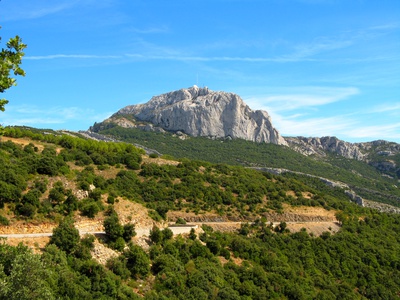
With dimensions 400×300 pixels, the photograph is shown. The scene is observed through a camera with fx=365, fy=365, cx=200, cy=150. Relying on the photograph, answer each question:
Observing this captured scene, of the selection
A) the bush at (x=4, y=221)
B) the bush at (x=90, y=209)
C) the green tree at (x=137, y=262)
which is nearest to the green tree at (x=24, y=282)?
the green tree at (x=137, y=262)

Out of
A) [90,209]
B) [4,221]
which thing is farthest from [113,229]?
[4,221]

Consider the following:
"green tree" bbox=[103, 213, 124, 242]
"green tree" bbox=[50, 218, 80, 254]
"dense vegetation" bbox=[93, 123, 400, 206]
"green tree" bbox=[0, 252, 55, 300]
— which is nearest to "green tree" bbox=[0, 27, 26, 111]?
"green tree" bbox=[0, 252, 55, 300]

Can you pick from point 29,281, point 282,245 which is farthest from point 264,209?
point 29,281

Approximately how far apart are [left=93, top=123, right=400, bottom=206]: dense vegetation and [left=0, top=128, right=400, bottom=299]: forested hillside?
273ft

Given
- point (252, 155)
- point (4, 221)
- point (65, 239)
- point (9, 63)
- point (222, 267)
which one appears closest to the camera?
point (9, 63)

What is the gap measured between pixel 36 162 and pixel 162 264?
A: 774 inches

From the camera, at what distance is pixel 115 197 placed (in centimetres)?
3975

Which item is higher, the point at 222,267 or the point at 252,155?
the point at 252,155

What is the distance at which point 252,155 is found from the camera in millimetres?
170500

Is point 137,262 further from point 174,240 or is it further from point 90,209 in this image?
point 90,209

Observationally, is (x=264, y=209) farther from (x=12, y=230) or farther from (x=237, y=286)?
(x=12, y=230)

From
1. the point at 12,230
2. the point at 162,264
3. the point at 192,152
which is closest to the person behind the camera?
the point at 12,230

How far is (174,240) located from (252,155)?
137m

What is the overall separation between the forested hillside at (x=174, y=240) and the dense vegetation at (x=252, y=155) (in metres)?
83.3
